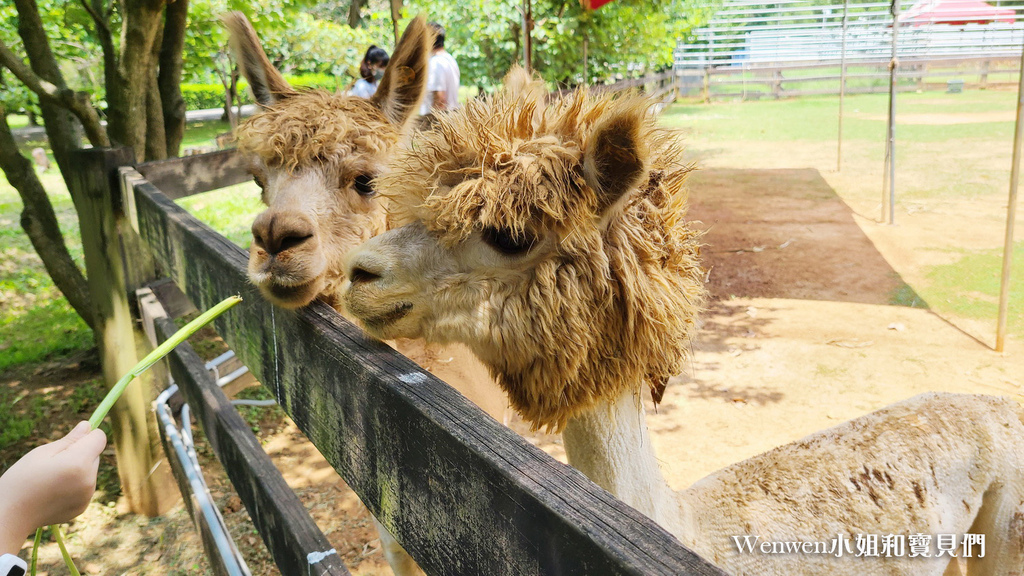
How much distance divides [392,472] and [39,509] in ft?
2.24

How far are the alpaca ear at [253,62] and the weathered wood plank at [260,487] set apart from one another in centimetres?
135

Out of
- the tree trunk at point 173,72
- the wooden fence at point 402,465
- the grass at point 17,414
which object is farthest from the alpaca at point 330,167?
the grass at point 17,414

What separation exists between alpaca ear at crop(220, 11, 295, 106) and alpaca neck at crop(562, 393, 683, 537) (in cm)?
231

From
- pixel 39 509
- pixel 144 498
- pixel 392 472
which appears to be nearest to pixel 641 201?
pixel 392 472

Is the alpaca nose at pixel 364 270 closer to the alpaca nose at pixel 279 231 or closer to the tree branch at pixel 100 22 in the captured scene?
the alpaca nose at pixel 279 231

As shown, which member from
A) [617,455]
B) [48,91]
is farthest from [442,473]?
[48,91]

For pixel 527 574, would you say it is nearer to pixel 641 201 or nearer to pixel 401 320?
pixel 401 320

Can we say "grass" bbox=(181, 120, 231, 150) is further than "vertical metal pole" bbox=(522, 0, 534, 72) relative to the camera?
Yes

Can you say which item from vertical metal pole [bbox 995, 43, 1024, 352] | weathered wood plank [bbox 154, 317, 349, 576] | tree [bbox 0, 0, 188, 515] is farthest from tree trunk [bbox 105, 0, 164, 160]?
vertical metal pole [bbox 995, 43, 1024, 352]

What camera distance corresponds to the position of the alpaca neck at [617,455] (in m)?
1.93

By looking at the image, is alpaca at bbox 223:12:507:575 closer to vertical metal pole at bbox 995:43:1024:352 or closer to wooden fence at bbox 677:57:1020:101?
vertical metal pole at bbox 995:43:1024:352

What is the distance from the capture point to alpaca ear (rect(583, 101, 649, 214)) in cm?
158

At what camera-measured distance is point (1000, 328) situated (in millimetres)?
5879

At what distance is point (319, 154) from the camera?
2.90 meters
